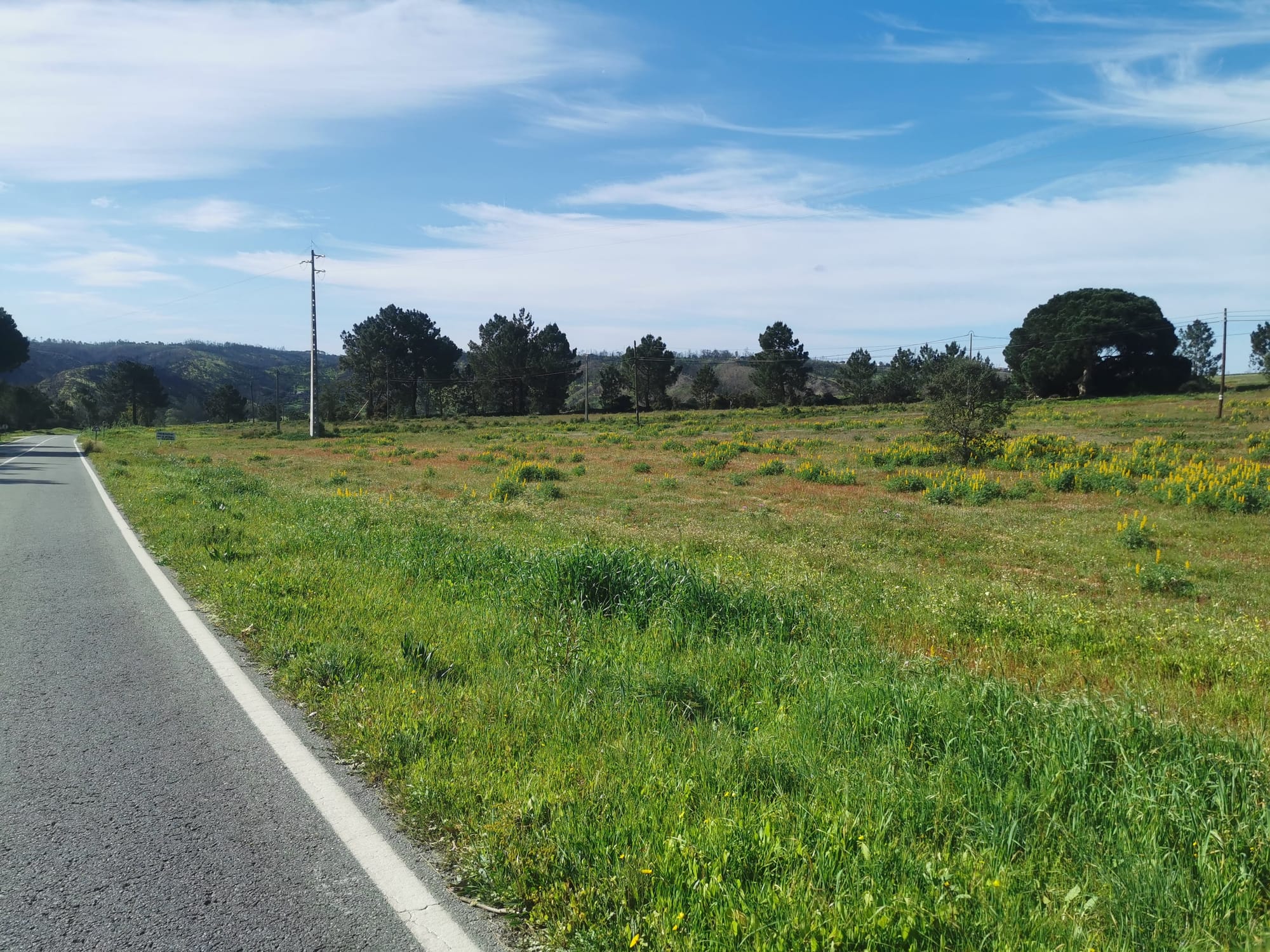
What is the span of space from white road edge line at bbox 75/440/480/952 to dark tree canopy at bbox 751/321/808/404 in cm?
8301

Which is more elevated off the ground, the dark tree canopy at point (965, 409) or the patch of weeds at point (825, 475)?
the dark tree canopy at point (965, 409)

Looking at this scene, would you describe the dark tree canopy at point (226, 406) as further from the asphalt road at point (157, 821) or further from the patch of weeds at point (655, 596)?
the patch of weeds at point (655, 596)

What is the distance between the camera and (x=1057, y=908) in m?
2.79

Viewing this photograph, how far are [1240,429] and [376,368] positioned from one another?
258 feet

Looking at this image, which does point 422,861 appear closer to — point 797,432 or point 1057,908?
point 1057,908

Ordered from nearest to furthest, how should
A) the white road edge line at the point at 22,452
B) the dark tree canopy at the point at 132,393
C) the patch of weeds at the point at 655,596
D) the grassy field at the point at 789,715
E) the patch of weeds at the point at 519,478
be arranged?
the grassy field at the point at 789,715 → the patch of weeds at the point at 655,596 → the patch of weeds at the point at 519,478 → the white road edge line at the point at 22,452 → the dark tree canopy at the point at 132,393

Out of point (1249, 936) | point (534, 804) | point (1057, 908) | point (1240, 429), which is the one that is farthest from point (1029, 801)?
point (1240, 429)

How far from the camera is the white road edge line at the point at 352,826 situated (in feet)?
9.52

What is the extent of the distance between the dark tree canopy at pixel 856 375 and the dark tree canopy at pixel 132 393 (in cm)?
9098

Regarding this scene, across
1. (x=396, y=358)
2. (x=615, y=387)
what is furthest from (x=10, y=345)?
(x=615, y=387)

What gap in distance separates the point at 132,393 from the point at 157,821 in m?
123

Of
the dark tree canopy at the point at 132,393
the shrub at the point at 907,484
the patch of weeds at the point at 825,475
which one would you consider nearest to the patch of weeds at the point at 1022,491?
the shrub at the point at 907,484

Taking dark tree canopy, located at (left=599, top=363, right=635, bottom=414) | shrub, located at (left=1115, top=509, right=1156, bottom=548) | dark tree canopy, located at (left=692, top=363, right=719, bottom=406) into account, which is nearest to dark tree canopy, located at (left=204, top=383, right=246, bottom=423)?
dark tree canopy, located at (left=599, top=363, right=635, bottom=414)

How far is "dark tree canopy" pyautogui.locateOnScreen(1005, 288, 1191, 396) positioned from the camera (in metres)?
71.2
